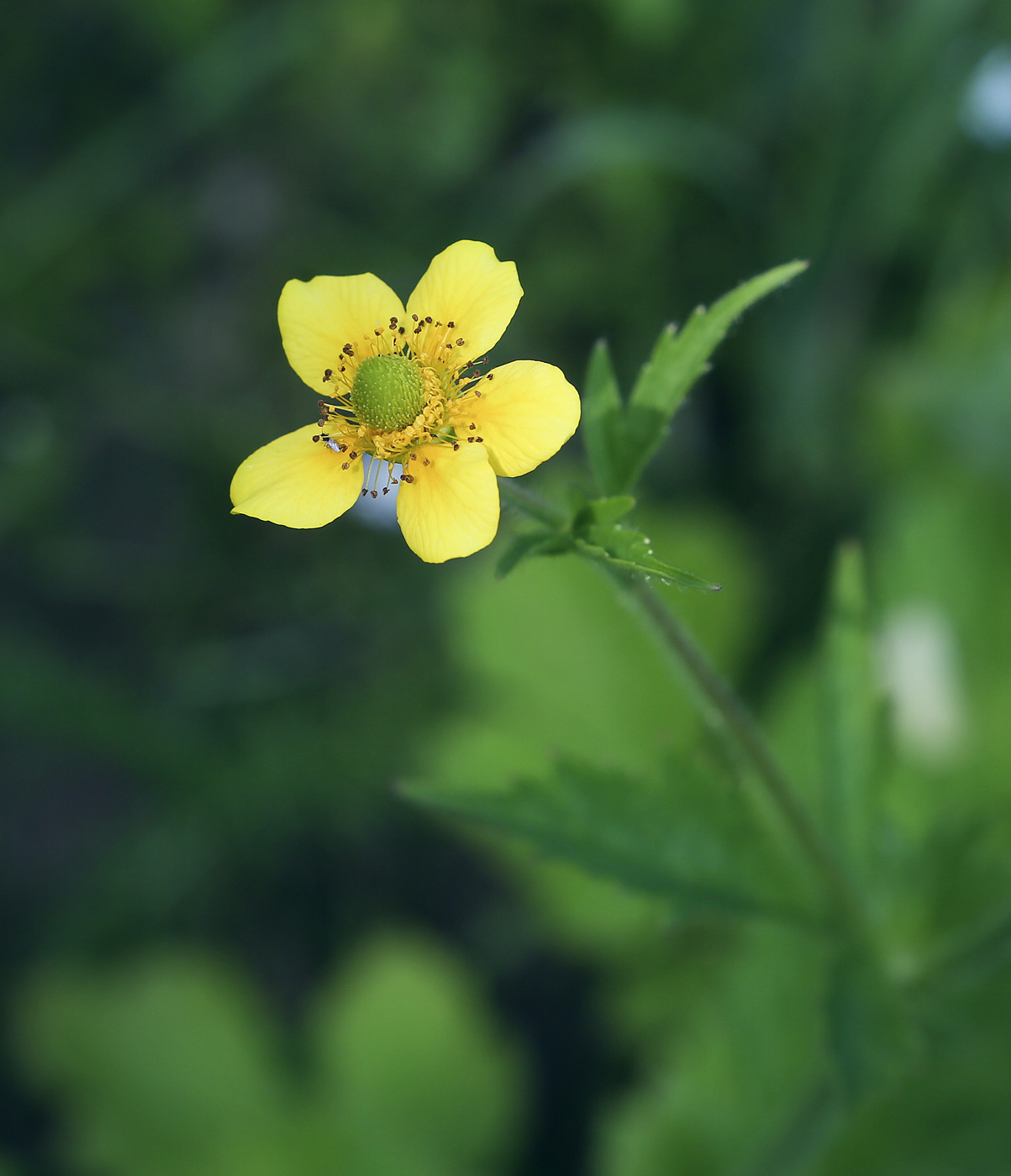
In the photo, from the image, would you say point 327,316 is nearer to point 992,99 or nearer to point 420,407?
point 420,407

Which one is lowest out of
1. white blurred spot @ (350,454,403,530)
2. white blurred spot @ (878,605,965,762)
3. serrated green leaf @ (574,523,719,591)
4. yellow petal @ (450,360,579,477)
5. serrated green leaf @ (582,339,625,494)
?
serrated green leaf @ (574,523,719,591)

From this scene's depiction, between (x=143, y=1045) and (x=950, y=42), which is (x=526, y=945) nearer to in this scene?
(x=143, y=1045)

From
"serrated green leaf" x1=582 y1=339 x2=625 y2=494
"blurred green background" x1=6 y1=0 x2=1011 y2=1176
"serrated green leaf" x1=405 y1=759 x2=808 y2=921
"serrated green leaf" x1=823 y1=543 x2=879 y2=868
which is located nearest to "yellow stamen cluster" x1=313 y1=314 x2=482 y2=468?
→ "serrated green leaf" x1=582 y1=339 x2=625 y2=494

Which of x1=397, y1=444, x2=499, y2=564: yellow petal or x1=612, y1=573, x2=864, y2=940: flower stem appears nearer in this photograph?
x1=397, y1=444, x2=499, y2=564: yellow petal

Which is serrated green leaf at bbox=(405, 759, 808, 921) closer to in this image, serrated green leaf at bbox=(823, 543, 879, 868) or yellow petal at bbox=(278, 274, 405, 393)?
serrated green leaf at bbox=(823, 543, 879, 868)

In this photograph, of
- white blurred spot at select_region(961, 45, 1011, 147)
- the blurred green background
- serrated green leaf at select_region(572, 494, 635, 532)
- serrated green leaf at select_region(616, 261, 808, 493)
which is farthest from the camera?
the blurred green background

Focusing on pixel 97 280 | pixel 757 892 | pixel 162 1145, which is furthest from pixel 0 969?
pixel 757 892

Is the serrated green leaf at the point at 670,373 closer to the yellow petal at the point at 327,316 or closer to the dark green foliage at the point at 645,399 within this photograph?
the dark green foliage at the point at 645,399

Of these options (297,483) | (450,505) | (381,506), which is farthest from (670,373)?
(381,506)
